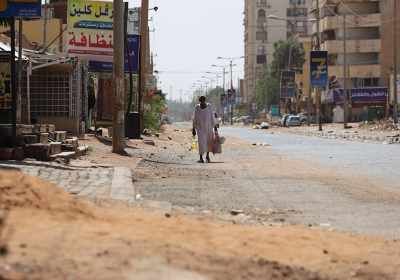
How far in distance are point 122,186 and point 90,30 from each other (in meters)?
15.9

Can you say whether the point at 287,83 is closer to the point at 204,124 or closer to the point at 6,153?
the point at 204,124

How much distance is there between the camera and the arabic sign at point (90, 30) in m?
21.5

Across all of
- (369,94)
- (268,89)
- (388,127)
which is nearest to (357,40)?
(369,94)

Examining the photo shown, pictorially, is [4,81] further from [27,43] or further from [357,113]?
[357,113]

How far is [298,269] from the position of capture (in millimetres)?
3645

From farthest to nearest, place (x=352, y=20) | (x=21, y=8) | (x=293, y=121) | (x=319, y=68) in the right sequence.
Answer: (x=352, y=20)
(x=293, y=121)
(x=319, y=68)
(x=21, y=8)

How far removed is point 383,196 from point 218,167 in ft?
15.3

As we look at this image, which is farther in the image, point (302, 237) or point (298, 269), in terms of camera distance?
point (302, 237)

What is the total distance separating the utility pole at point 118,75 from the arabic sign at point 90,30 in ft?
26.0

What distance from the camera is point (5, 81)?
34.0ft

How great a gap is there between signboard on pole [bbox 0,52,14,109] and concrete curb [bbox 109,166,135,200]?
9.24ft

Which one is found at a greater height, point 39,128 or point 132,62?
point 132,62

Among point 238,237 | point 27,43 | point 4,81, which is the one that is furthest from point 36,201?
point 27,43

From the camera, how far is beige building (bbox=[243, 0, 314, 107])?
12500cm
